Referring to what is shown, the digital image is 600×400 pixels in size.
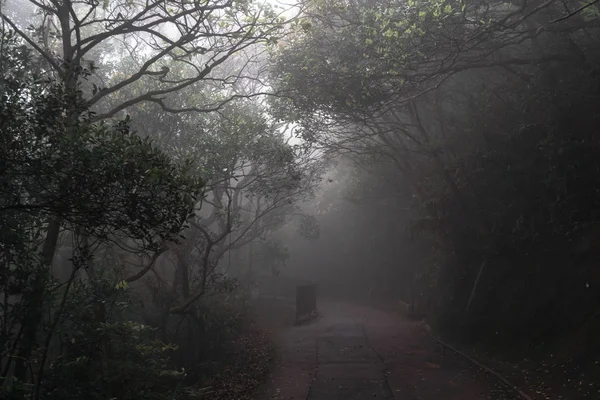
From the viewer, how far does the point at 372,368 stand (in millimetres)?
11125

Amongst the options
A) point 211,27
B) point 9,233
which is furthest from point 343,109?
point 9,233

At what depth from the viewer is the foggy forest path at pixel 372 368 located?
939cm

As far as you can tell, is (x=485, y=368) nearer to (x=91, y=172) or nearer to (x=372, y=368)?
(x=372, y=368)

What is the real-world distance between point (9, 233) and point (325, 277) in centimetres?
2477

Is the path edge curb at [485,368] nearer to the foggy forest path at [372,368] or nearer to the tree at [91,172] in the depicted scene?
the foggy forest path at [372,368]

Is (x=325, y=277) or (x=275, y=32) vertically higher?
(x=275, y=32)

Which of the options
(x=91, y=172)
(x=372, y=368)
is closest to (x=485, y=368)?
(x=372, y=368)

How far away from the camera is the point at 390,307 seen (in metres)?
21.5

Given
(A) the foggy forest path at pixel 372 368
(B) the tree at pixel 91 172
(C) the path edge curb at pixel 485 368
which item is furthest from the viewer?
(A) the foggy forest path at pixel 372 368

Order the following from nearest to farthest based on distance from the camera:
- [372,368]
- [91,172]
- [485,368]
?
[91,172]
[485,368]
[372,368]

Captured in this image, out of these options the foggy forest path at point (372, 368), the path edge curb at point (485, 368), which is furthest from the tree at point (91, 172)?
the path edge curb at point (485, 368)

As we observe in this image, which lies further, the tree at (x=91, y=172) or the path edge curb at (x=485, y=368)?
the path edge curb at (x=485, y=368)

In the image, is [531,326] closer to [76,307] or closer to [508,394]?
[508,394]

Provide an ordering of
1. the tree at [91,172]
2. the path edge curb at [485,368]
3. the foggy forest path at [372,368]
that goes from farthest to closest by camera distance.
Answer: the foggy forest path at [372,368], the path edge curb at [485,368], the tree at [91,172]
